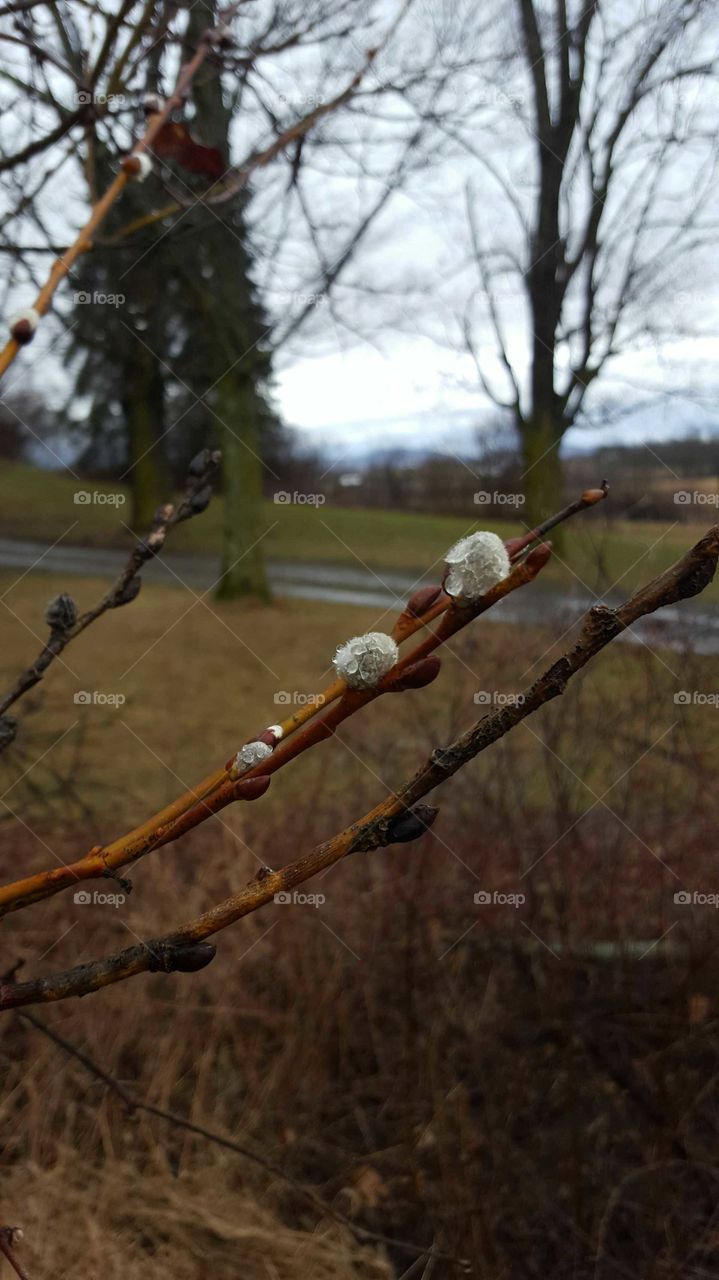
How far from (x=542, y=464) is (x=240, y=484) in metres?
0.30

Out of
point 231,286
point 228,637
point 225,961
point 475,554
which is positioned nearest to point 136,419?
point 231,286

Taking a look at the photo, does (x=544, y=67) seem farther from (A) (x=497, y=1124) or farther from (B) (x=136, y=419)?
(A) (x=497, y=1124)

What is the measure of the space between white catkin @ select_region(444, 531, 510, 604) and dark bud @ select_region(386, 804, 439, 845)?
0.14 feet

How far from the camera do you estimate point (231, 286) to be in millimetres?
922

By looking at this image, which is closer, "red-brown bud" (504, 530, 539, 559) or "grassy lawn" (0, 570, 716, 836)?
"red-brown bud" (504, 530, 539, 559)

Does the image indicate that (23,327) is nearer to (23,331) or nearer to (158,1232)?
(23,331)

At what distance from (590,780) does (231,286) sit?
58 cm
